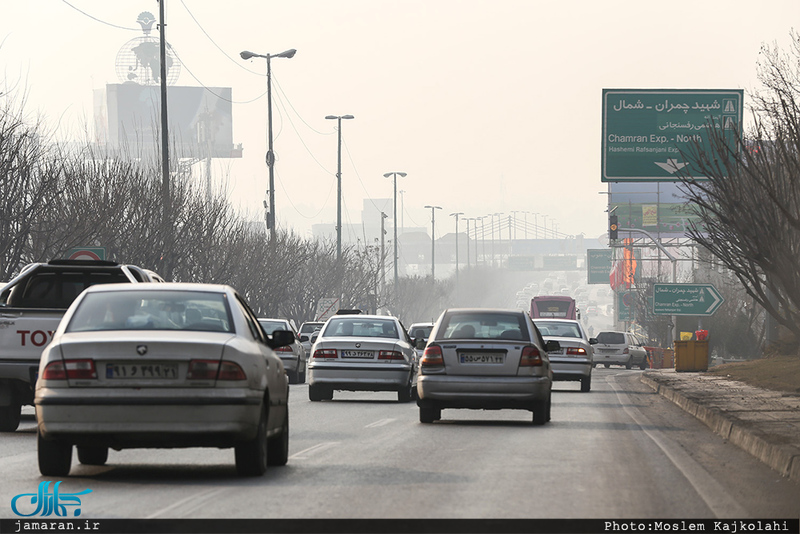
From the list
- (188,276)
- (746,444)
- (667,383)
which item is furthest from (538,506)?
(188,276)

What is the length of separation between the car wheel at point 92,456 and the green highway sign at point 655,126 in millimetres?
25872

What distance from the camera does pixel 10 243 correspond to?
33312 mm

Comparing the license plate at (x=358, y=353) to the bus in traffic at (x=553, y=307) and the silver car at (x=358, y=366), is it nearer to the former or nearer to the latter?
the silver car at (x=358, y=366)

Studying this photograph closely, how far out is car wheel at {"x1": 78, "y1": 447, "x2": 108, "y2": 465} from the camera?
11863mm

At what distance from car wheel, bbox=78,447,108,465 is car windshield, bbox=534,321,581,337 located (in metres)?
19.9

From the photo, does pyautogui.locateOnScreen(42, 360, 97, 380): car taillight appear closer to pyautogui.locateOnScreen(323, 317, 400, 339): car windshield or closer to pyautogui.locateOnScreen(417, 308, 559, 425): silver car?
pyautogui.locateOnScreen(417, 308, 559, 425): silver car

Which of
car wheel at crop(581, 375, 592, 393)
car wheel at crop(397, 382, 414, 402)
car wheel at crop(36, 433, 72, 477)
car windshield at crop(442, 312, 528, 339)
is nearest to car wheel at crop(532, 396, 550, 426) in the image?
car windshield at crop(442, 312, 528, 339)

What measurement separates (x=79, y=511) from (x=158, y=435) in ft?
4.75

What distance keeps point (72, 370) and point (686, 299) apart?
38.6m

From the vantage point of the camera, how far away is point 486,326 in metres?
18.3

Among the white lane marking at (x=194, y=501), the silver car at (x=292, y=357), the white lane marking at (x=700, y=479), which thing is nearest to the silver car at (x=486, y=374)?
the white lane marking at (x=700, y=479)

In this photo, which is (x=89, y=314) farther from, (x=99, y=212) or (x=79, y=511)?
(x=99, y=212)

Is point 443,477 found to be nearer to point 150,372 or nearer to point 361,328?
point 150,372

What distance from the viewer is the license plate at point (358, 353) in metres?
23.6
